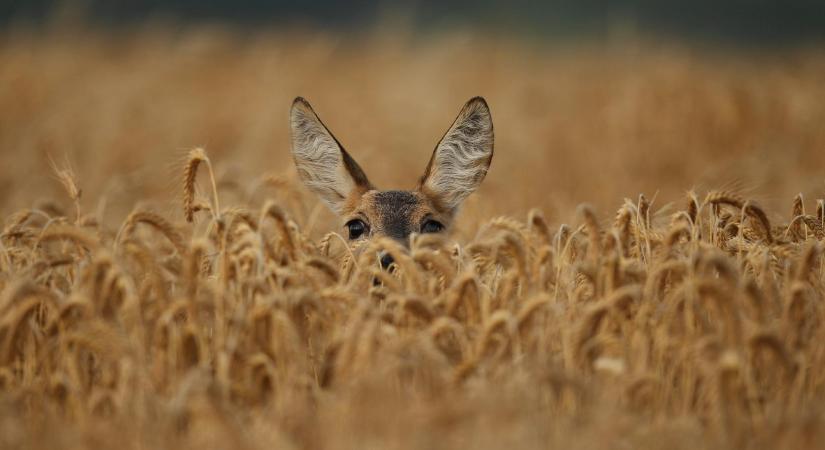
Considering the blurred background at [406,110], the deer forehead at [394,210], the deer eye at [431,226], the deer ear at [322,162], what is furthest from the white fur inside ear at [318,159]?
the deer eye at [431,226]

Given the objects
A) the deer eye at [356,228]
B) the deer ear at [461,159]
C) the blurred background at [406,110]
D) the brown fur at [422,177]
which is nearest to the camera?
the deer eye at [356,228]

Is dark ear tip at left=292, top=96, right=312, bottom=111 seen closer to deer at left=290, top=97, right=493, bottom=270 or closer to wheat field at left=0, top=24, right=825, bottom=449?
deer at left=290, top=97, right=493, bottom=270

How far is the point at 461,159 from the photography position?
8.52 meters

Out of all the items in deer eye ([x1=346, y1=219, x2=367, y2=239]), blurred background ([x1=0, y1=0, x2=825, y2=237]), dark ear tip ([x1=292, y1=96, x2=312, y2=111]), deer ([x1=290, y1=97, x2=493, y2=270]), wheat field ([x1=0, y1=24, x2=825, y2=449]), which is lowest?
wheat field ([x1=0, y1=24, x2=825, y2=449])

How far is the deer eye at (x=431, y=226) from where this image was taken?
7.91m

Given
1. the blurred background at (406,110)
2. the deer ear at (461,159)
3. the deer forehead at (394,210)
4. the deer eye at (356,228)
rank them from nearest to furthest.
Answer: the deer forehead at (394,210), the deer eye at (356,228), the deer ear at (461,159), the blurred background at (406,110)

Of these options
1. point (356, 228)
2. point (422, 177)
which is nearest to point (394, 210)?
point (356, 228)

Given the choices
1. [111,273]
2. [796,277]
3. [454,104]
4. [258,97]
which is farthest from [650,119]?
[111,273]

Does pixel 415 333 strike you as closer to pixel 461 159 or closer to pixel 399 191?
pixel 399 191

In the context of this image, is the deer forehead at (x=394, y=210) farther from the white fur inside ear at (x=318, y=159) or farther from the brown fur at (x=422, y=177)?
the white fur inside ear at (x=318, y=159)

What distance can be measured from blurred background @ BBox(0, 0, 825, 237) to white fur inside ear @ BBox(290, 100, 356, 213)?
0.76 ft

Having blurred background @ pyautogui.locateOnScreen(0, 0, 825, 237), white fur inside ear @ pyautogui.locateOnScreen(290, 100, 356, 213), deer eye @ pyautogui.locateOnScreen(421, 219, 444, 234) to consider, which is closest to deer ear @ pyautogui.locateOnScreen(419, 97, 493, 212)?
deer eye @ pyautogui.locateOnScreen(421, 219, 444, 234)

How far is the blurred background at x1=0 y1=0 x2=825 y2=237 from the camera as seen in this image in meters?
12.4

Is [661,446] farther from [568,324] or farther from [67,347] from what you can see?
[67,347]
